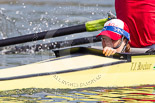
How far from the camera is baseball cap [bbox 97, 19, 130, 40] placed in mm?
5789

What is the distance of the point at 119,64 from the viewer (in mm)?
5742

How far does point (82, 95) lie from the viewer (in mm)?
5312

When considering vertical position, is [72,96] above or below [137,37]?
below

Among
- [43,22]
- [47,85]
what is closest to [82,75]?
[47,85]

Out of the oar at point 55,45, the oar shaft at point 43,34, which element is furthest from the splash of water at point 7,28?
the oar shaft at point 43,34

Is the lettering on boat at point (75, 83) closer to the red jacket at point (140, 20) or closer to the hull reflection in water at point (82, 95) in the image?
the hull reflection in water at point (82, 95)

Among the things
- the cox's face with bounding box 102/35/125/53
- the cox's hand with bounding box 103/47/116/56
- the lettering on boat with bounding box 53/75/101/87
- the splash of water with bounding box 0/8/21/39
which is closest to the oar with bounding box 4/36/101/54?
the cox's face with bounding box 102/35/125/53

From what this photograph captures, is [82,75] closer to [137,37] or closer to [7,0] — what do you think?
[137,37]

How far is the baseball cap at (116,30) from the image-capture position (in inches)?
228

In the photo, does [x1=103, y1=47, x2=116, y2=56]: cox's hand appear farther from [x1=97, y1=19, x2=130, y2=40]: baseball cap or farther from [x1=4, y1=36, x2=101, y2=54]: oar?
[x1=4, y1=36, x2=101, y2=54]: oar

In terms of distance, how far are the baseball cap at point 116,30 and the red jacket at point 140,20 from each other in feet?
1.33

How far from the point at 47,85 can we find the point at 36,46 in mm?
2534

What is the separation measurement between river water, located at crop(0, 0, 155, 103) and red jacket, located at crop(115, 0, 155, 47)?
0.87 meters

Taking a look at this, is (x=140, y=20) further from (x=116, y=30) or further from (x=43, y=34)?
(x=43, y=34)
